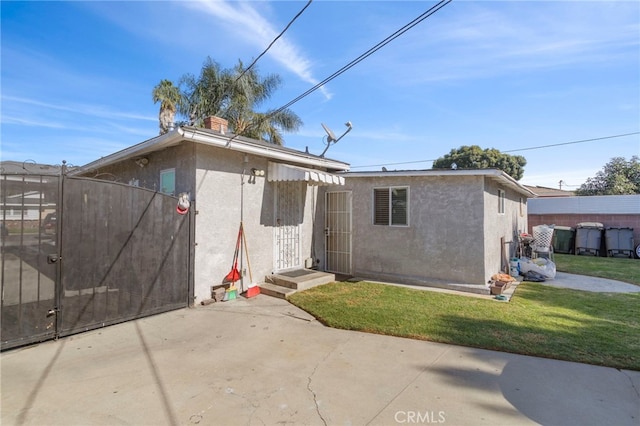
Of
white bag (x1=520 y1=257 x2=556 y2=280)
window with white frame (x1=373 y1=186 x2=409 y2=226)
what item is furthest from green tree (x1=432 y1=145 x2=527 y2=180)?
window with white frame (x1=373 y1=186 x2=409 y2=226)

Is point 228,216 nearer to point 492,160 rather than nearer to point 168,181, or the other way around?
point 168,181

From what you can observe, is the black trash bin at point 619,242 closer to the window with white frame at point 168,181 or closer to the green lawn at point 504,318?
the green lawn at point 504,318

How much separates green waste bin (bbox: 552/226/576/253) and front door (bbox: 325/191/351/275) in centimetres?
1725

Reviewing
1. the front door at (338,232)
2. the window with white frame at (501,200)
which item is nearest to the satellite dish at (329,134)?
the front door at (338,232)

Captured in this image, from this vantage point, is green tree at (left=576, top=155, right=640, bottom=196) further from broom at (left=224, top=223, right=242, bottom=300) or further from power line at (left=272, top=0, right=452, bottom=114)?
broom at (left=224, top=223, right=242, bottom=300)

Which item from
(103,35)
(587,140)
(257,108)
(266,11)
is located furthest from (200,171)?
(587,140)

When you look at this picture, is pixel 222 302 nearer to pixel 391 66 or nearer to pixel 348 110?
pixel 391 66

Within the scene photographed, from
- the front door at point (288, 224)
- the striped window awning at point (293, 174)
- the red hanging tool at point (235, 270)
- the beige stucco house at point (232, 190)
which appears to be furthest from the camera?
the front door at point (288, 224)

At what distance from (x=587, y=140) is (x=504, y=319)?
1951cm

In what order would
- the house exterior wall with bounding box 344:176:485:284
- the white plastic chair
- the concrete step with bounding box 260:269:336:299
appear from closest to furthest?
the concrete step with bounding box 260:269:336:299 < the house exterior wall with bounding box 344:176:485:284 < the white plastic chair

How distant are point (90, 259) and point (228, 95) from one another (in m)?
19.8

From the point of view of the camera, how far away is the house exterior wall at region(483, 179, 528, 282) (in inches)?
360

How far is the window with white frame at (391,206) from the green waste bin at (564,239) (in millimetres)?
16421

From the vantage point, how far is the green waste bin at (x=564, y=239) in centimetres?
1952
